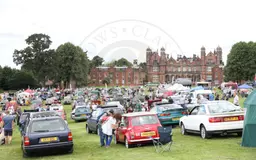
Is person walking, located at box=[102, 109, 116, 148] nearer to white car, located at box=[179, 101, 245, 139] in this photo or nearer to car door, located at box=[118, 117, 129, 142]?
car door, located at box=[118, 117, 129, 142]

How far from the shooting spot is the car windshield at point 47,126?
1466cm

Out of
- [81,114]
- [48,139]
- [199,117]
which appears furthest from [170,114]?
[81,114]

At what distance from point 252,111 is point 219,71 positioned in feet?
517

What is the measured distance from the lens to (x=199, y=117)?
57.8ft

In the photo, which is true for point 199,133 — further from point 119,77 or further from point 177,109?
point 119,77

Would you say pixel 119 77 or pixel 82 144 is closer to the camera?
pixel 82 144

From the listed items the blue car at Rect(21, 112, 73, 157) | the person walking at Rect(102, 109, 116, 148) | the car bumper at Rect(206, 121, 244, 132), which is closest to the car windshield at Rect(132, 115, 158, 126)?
the person walking at Rect(102, 109, 116, 148)

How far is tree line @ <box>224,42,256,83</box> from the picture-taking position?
97.4 metres

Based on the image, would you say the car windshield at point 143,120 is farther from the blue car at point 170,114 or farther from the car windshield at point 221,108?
the blue car at point 170,114

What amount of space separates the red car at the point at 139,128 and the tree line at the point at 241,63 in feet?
278

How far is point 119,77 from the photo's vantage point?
567ft

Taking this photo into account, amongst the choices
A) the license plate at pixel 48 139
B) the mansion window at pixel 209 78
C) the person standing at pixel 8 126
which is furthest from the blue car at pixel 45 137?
the mansion window at pixel 209 78

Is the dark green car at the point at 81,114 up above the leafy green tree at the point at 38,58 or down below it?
below

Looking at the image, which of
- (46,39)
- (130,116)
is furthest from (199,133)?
(46,39)
